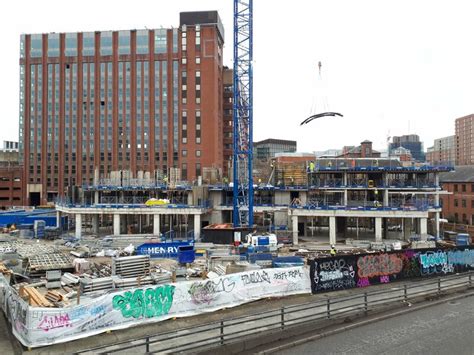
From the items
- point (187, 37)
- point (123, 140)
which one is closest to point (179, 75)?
point (187, 37)

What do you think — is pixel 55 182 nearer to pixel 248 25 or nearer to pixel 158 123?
pixel 158 123

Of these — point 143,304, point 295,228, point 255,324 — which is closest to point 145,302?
point 143,304

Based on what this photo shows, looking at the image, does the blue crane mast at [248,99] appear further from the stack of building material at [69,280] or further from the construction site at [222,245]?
the stack of building material at [69,280]

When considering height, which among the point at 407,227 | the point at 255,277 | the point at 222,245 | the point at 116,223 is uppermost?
the point at 255,277

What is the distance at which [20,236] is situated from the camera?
5481cm

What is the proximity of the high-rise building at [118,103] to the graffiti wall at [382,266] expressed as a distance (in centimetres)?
7584

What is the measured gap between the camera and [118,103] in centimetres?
10125

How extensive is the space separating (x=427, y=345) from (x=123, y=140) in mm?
95512

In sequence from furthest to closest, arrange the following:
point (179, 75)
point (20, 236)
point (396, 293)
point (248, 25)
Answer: point (179, 75) < point (248, 25) < point (20, 236) < point (396, 293)

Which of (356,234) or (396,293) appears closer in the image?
(396,293)

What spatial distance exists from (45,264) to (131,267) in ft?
28.1

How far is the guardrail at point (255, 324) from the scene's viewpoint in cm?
1263

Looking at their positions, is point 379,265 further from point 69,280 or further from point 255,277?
point 69,280

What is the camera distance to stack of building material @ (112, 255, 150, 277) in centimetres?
2523
